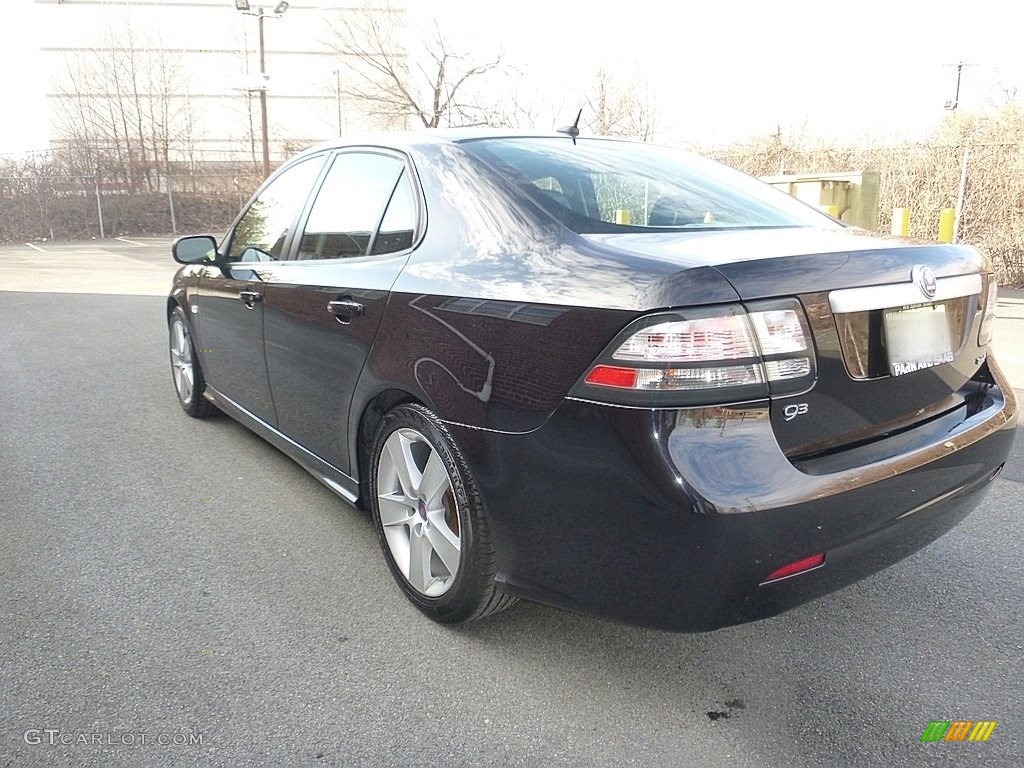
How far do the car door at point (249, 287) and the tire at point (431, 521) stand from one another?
1.15 metres

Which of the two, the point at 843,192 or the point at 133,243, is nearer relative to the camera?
the point at 843,192

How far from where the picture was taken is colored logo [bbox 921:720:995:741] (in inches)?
82.7

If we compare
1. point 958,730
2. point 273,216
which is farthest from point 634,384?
point 273,216

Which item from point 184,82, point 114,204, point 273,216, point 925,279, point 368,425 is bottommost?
point 368,425

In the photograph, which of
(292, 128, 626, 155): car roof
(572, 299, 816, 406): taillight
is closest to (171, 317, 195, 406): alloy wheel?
(292, 128, 626, 155): car roof

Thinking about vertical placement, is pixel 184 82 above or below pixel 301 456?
above

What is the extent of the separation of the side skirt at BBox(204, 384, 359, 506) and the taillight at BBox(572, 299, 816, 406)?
145 centimetres

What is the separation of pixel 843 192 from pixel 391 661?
972 centimetres

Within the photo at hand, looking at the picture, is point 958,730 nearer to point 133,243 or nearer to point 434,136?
point 434,136

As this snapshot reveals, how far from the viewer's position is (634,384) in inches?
73.8

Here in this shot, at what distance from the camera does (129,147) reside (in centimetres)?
3033

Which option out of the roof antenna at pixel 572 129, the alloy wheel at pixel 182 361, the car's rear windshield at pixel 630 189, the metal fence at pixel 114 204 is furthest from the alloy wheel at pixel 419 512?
the metal fence at pixel 114 204

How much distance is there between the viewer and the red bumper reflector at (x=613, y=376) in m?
1.88

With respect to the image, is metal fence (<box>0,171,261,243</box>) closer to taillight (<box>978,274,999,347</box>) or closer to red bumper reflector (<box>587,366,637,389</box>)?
red bumper reflector (<box>587,366,637,389</box>)
